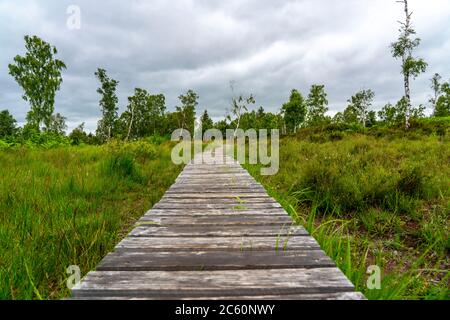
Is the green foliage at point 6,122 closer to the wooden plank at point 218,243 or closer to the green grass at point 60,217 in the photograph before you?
the green grass at point 60,217

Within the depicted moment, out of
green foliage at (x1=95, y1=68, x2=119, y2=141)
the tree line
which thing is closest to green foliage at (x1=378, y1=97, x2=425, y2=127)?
the tree line

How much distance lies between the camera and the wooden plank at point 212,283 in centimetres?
134

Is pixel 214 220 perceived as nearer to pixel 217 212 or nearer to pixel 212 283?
pixel 217 212

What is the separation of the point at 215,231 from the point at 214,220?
316 millimetres

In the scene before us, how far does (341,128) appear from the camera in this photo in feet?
64.9

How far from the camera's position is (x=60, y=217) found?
296 centimetres

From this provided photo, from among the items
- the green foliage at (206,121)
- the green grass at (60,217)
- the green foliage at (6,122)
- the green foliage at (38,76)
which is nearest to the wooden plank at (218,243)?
the green grass at (60,217)

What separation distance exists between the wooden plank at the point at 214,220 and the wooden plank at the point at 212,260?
632 mm

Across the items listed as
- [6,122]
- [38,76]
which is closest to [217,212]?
[38,76]

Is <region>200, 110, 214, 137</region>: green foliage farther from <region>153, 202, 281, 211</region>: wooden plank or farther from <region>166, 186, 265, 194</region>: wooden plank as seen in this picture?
<region>153, 202, 281, 211</region>: wooden plank

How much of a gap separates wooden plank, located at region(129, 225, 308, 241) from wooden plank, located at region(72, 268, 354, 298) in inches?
24.8

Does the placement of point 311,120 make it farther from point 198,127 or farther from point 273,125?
point 198,127
